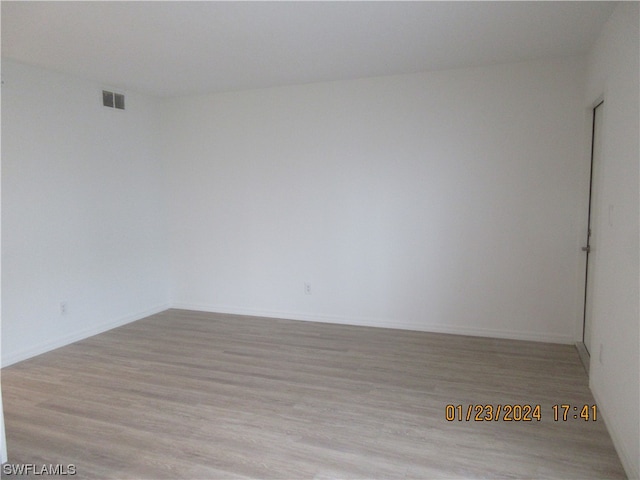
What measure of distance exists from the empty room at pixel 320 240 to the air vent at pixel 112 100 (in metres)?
0.03

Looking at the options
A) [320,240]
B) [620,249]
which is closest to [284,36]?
[320,240]

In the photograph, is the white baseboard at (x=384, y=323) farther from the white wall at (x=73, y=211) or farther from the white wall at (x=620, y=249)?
the white wall at (x=620, y=249)

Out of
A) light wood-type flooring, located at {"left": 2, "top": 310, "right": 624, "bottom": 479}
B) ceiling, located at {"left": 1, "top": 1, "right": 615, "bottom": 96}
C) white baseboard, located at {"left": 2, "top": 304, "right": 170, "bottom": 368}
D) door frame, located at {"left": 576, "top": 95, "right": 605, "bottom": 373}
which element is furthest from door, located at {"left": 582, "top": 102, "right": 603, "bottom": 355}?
white baseboard, located at {"left": 2, "top": 304, "right": 170, "bottom": 368}

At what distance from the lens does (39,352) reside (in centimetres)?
402

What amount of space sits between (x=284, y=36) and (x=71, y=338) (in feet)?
11.4

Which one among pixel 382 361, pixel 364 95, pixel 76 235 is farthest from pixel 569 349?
pixel 76 235

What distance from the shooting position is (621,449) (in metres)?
2.30

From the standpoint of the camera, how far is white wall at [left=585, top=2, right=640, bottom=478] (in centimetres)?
219

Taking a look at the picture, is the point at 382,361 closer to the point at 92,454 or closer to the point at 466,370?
the point at 466,370

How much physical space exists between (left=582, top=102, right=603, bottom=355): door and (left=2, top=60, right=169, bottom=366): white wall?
4655mm

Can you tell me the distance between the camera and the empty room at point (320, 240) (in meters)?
2.50

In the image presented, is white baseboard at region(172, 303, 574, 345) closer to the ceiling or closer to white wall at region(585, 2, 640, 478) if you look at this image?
white wall at region(585, 2, 640, 478)
